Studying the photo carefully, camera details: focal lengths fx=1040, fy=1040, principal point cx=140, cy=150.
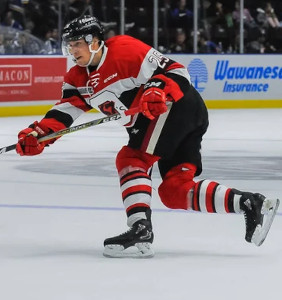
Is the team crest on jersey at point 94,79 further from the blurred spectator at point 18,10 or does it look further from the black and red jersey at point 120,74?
the blurred spectator at point 18,10

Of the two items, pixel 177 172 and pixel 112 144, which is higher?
pixel 177 172

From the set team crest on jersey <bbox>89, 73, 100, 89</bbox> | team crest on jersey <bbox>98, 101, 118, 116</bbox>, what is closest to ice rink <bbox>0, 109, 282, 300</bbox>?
team crest on jersey <bbox>98, 101, 118, 116</bbox>

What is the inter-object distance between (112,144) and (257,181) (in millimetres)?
2584

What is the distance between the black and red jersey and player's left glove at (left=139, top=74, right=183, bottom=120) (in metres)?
0.07

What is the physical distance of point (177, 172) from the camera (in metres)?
4.02

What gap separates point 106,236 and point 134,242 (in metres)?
0.47

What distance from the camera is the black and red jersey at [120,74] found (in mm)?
3965

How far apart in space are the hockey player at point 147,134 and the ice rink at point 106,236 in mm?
142

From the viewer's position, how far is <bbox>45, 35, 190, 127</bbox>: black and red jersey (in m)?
3.96

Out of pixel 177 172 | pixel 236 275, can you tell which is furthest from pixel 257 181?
pixel 236 275

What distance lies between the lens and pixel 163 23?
14.1m

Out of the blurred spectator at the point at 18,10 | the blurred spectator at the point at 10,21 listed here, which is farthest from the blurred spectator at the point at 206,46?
the blurred spectator at the point at 10,21

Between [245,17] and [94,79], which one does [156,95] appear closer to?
[94,79]

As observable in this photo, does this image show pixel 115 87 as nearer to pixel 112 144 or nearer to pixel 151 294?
pixel 151 294
